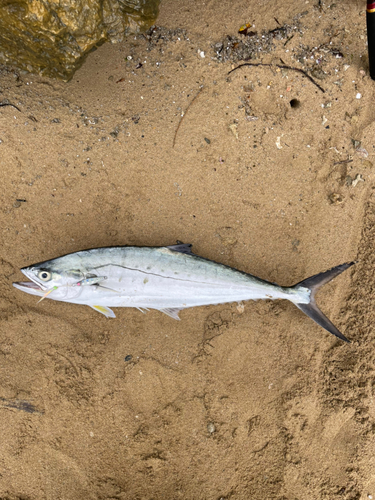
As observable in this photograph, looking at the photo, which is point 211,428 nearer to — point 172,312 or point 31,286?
point 172,312

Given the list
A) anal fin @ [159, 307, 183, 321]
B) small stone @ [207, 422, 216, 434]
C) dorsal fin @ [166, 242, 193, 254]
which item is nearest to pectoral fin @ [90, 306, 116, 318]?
anal fin @ [159, 307, 183, 321]

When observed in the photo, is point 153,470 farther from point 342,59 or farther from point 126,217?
point 342,59

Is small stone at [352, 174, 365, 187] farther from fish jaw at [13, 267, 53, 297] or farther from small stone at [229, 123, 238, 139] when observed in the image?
fish jaw at [13, 267, 53, 297]

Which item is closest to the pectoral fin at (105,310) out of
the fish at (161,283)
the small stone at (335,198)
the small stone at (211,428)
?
the fish at (161,283)

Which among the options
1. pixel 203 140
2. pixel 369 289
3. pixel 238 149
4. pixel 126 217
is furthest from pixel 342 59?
pixel 126 217

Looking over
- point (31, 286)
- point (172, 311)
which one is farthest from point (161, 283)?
point (31, 286)
